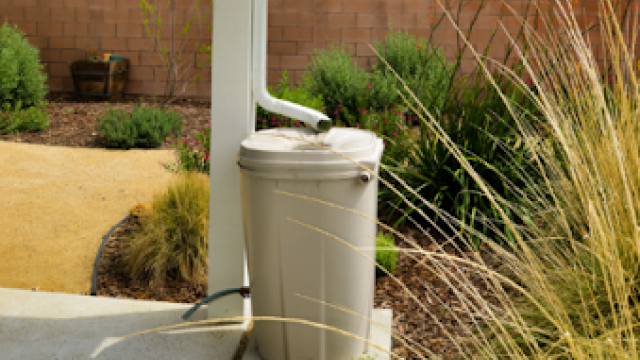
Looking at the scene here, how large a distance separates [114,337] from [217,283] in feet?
1.59

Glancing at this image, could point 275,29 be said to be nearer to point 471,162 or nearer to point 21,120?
point 21,120

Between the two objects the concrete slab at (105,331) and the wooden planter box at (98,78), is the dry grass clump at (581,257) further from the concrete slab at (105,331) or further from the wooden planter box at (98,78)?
the wooden planter box at (98,78)

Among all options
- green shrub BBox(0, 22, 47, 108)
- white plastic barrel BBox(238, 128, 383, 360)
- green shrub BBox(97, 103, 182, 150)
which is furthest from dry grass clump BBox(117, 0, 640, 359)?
green shrub BBox(0, 22, 47, 108)

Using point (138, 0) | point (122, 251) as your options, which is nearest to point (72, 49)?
point (138, 0)

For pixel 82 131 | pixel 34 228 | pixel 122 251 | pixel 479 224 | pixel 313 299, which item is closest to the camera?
pixel 313 299

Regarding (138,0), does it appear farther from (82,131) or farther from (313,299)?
(313,299)

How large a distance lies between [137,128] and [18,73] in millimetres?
2087

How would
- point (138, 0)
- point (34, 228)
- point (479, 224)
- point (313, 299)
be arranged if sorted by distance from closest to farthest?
point (313, 299)
point (479, 224)
point (34, 228)
point (138, 0)

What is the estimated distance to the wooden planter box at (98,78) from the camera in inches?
304

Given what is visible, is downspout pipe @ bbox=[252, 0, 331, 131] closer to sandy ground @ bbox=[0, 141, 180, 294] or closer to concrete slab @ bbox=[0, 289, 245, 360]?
concrete slab @ bbox=[0, 289, 245, 360]

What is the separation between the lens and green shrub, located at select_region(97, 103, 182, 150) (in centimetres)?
600

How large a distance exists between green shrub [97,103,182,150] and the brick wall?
190 centimetres

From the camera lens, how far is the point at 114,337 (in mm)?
2549

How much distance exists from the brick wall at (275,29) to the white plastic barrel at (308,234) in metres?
5.41
